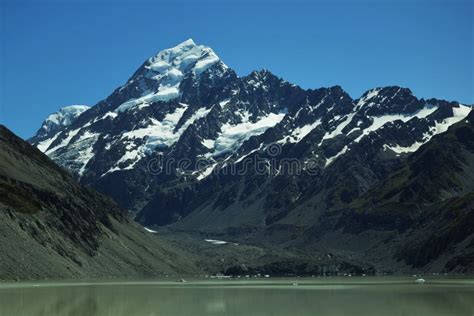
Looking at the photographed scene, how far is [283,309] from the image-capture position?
83.3 m

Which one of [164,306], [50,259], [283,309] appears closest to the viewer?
[283,309]

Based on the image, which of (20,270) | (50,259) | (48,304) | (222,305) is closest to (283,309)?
(222,305)

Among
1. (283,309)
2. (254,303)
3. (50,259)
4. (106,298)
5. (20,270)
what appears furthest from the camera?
(50,259)

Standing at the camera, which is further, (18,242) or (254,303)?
(18,242)

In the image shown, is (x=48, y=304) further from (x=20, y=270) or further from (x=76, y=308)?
(x=20, y=270)

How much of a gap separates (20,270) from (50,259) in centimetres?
1962

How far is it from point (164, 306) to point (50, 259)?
114 meters

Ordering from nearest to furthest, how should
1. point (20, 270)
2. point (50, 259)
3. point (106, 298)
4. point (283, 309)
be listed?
1. point (283, 309)
2. point (106, 298)
3. point (20, 270)
4. point (50, 259)

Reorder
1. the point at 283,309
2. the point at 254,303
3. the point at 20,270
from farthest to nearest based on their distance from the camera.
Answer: the point at 20,270 → the point at 254,303 → the point at 283,309

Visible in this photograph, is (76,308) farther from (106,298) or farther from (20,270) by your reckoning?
(20,270)

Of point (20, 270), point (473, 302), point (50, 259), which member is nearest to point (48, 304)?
point (473, 302)

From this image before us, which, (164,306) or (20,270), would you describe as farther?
(20,270)

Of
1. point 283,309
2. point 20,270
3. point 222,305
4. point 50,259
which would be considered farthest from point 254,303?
point 50,259

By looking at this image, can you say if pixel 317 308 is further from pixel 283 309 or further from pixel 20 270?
pixel 20 270
